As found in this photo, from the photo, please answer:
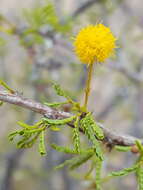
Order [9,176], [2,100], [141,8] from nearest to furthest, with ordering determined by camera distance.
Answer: [2,100], [9,176], [141,8]

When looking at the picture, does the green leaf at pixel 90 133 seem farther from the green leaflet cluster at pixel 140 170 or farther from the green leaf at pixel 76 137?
the green leaflet cluster at pixel 140 170

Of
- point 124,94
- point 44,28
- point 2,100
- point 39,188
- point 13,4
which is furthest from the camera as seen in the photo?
point 13,4

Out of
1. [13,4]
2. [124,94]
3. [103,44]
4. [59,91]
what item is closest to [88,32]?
[103,44]

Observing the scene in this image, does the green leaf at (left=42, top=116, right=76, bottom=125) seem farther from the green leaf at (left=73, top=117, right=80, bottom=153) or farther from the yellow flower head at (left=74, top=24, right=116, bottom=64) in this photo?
the yellow flower head at (left=74, top=24, right=116, bottom=64)

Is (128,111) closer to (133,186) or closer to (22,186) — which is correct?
(133,186)

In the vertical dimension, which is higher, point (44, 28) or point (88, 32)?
point (44, 28)

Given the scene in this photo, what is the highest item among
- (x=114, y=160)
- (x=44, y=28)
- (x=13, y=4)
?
(x=13, y=4)

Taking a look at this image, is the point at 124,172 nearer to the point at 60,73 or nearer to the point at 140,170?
the point at 140,170
